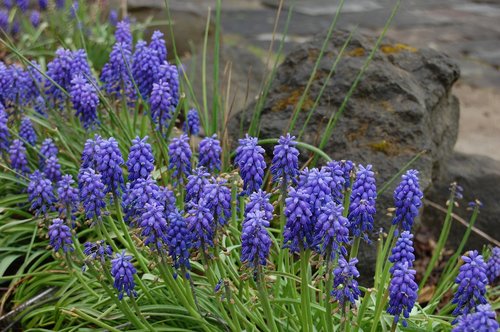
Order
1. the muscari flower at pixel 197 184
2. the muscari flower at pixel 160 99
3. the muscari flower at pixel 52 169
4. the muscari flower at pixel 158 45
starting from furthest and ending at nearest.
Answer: the muscari flower at pixel 158 45 < the muscari flower at pixel 52 169 < the muscari flower at pixel 160 99 < the muscari flower at pixel 197 184

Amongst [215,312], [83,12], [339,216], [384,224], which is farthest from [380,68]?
[83,12]

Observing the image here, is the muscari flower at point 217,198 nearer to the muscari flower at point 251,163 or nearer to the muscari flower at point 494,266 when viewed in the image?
the muscari flower at point 251,163

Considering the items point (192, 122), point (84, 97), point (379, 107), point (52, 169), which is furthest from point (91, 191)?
point (379, 107)

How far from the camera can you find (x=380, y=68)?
15.8 feet

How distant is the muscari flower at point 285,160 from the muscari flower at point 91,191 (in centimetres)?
70

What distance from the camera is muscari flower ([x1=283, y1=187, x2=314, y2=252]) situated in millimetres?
2475

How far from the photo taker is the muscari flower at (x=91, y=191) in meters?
2.93

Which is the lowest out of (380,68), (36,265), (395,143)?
(36,265)

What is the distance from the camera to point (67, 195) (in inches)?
126

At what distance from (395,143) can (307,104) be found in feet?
2.03

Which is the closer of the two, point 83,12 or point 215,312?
point 215,312

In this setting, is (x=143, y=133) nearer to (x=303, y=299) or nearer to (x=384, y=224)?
(x=384, y=224)

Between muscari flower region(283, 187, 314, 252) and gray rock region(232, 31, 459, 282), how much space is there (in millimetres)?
1669

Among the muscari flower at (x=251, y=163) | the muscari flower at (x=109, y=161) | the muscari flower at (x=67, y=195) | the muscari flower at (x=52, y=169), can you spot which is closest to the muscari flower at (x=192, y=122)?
the muscari flower at (x=52, y=169)
